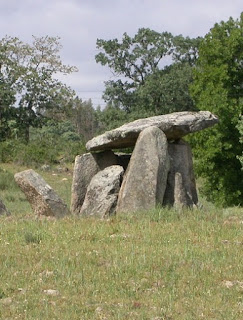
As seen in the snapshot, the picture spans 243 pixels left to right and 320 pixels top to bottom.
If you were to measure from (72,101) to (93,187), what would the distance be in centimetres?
3956

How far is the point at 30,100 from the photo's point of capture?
5525cm

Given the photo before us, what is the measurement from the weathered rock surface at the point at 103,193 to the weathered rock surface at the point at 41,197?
94 centimetres

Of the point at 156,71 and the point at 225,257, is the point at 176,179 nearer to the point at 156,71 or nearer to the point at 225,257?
the point at 225,257

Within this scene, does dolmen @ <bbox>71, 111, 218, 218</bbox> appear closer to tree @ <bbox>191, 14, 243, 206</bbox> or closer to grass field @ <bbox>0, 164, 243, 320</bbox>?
grass field @ <bbox>0, 164, 243, 320</bbox>

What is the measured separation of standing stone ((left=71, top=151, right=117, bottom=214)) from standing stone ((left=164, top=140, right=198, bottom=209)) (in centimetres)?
166

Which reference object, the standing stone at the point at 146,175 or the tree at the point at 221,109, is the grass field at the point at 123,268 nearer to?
the standing stone at the point at 146,175

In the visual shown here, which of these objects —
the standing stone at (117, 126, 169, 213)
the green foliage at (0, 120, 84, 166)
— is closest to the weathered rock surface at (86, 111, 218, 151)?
the standing stone at (117, 126, 169, 213)

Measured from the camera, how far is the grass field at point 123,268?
8.12 m

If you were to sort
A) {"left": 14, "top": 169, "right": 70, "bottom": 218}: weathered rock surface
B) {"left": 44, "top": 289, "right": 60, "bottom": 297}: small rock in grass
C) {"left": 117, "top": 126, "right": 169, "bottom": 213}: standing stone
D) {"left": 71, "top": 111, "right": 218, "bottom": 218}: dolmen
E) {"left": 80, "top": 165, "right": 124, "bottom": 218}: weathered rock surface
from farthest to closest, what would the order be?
1. {"left": 80, "top": 165, "right": 124, "bottom": 218}: weathered rock surface
2. {"left": 71, "top": 111, "right": 218, "bottom": 218}: dolmen
3. {"left": 117, "top": 126, "right": 169, "bottom": 213}: standing stone
4. {"left": 14, "top": 169, "right": 70, "bottom": 218}: weathered rock surface
5. {"left": 44, "top": 289, "right": 60, "bottom": 297}: small rock in grass

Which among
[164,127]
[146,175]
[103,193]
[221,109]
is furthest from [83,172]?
[221,109]

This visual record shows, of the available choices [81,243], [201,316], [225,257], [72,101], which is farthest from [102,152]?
[72,101]

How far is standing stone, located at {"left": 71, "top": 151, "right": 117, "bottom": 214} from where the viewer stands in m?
17.4

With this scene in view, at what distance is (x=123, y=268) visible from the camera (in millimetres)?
9578

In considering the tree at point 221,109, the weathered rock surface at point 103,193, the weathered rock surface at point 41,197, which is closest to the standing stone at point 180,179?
the weathered rock surface at point 103,193
